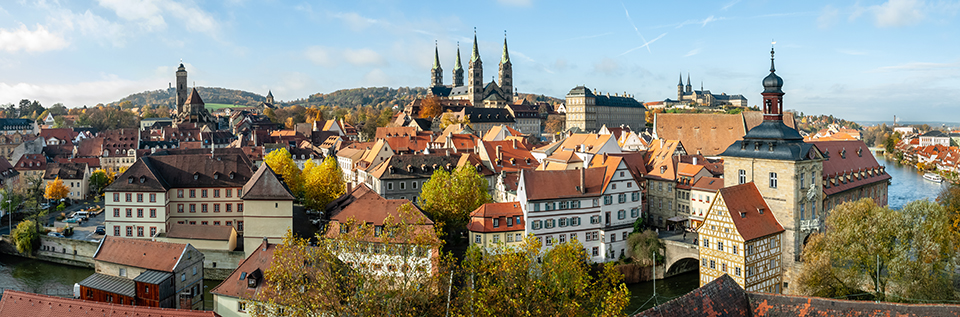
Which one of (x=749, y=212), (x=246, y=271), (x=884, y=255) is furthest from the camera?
(x=749, y=212)

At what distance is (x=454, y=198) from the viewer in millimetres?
39625

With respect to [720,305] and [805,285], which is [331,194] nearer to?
[805,285]

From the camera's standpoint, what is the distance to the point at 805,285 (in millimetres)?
29031

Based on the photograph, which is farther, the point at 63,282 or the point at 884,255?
the point at 63,282

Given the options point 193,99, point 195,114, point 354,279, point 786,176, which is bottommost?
point 354,279

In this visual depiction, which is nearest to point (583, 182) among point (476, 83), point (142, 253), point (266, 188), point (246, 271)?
point (266, 188)

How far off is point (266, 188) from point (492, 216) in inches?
497

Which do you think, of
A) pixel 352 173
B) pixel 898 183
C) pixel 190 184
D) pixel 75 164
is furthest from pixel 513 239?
pixel 898 183

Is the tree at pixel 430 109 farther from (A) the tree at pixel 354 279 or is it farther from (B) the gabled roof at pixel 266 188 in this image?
(A) the tree at pixel 354 279

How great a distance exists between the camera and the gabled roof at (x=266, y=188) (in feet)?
122

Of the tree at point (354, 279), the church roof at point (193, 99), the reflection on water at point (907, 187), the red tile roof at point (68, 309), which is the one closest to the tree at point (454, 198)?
the red tile roof at point (68, 309)

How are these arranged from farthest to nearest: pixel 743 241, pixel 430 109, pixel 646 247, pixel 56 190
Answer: pixel 430 109
pixel 56 190
pixel 646 247
pixel 743 241

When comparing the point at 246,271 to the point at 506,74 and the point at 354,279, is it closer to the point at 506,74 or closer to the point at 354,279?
the point at 354,279

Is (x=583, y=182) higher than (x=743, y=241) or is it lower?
higher
